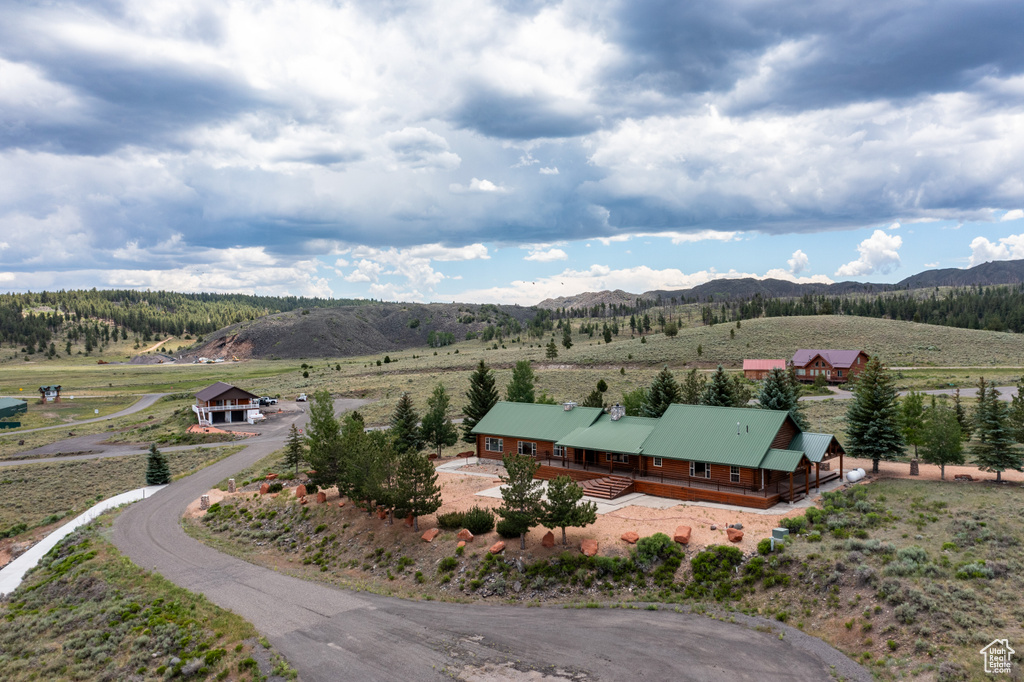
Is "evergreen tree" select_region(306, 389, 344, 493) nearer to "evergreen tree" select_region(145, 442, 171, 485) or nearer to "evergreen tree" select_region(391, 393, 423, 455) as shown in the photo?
"evergreen tree" select_region(391, 393, 423, 455)

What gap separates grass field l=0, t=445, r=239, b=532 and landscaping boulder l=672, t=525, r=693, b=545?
160 feet

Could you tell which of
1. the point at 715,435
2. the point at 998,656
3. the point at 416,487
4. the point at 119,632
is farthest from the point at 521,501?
the point at 119,632

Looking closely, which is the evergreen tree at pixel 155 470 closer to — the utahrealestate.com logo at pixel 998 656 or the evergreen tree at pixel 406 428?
the evergreen tree at pixel 406 428

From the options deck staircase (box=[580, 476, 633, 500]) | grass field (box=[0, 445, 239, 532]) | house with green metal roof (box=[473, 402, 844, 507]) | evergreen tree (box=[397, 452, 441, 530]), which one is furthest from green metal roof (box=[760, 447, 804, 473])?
grass field (box=[0, 445, 239, 532])

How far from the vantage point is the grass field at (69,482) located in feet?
164

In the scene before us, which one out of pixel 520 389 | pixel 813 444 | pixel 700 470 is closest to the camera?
pixel 700 470

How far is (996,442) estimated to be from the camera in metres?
36.1

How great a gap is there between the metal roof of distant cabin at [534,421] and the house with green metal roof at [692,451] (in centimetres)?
10

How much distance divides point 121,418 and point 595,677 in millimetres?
99967

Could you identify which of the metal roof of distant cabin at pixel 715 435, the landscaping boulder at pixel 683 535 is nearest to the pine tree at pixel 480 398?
the metal roof of distant cabin at pixel 715 435

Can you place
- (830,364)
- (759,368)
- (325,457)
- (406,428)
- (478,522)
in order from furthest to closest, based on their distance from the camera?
(759,368) → (830,364) → (406,428) → (325,457) → (478,522)

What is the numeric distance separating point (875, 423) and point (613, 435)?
18.1 metres

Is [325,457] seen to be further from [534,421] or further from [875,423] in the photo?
[875,423]

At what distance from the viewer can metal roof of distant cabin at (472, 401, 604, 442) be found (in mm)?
45594
